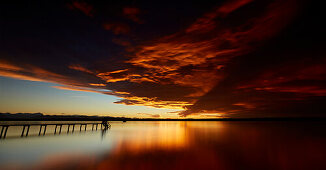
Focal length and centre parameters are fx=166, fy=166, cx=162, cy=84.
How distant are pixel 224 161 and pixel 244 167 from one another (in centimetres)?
236

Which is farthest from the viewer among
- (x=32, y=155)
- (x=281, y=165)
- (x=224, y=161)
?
(x=32, y=155)

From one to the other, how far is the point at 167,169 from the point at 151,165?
6.25 feet

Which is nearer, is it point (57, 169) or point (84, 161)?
point (57, 169)

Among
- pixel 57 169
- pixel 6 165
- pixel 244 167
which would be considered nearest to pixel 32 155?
pixel 6 165

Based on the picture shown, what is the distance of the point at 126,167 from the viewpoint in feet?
47.7

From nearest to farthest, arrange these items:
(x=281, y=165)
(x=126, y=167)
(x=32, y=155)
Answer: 1. (x=126, y=167)
2. (x=281, y=165)
3. (x=32, y=155)

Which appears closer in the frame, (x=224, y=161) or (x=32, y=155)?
(x=224, y=161)

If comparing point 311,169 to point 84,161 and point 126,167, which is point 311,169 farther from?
point 84,161

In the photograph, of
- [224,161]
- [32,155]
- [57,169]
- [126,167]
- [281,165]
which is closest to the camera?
[57,169]

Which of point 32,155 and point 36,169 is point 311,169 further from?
point 32,155

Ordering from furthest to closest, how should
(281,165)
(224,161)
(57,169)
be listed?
1. (224,161)
2. (281,165)
3. (57,169)

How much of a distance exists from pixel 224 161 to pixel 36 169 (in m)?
17.0

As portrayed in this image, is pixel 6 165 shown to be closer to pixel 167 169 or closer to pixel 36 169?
pixel 36 169

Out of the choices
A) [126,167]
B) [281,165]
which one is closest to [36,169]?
[126,167]
